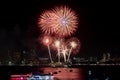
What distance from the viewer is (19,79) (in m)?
32.5

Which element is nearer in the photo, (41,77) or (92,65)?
(41,77)

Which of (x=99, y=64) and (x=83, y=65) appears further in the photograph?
(x=83, y=65)

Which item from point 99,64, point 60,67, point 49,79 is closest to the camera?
point 49,79

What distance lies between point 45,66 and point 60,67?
101ft

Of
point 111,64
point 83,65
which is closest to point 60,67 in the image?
point 111,64

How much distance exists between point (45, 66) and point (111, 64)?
34.9 m

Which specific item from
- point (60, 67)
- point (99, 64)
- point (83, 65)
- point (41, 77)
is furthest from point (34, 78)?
point (83, 65)

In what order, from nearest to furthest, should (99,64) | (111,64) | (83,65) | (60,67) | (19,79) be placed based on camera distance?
(19,79)
(60,67)
(111,64)
(99,64)
(83,65)

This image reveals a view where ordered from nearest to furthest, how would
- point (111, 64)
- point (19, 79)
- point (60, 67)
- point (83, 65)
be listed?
point (19, 79), point (60, 67), point (111, 64), point (83, 65)

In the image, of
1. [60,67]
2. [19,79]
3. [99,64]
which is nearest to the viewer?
[19,79]

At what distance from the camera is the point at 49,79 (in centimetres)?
3497

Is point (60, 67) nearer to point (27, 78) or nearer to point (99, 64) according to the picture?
point (99, 64)

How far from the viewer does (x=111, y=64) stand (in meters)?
168

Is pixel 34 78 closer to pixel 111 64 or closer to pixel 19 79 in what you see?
pixel 19 79
